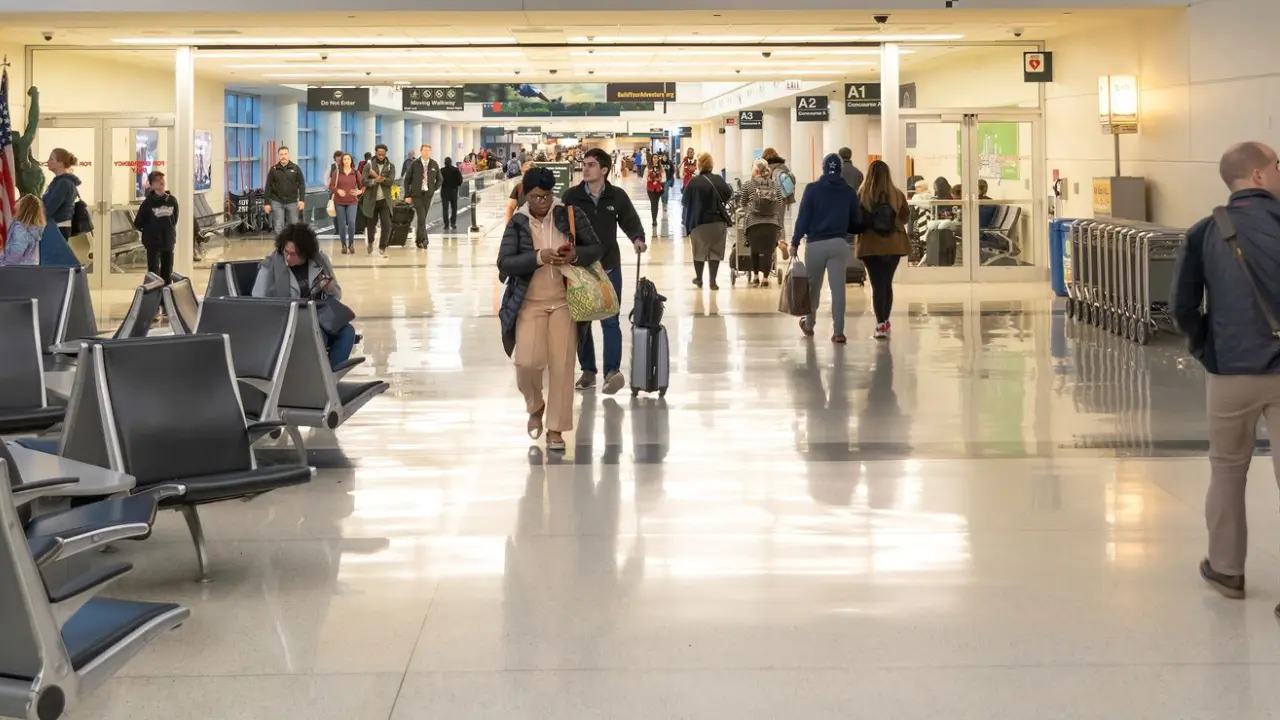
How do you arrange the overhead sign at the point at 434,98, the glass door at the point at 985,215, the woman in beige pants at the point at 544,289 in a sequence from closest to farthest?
the woman in beige pants at the point at 544,289 → the glass door at the point at 985,215 → the overhead sign at the point at 434,98

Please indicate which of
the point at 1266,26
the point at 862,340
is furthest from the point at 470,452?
the point at 1266,26

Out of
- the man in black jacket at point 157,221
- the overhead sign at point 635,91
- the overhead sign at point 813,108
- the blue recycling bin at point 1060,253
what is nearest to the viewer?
the blue recycling bin at point 1060,253

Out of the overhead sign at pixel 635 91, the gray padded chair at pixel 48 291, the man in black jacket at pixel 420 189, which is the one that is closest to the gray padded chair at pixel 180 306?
the gray padded chair at pixel 48 291

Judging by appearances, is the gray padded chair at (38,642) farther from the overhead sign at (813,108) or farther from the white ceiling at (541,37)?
the overhead sign at (813,108)

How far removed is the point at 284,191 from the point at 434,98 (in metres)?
9.17

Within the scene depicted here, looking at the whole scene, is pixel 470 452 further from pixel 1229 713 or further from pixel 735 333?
pixel 735 333

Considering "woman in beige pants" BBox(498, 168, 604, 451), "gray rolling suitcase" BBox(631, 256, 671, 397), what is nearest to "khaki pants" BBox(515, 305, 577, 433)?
"woman in beige pants" BBox(498, 168, 604, 451)

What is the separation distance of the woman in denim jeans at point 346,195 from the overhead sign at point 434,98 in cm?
732

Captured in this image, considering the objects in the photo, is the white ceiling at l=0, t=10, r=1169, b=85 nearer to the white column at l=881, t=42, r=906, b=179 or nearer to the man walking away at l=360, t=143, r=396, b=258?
the white column at l=881, t=42, r=906, b=179

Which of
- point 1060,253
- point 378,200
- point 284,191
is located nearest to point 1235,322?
point 1060,253

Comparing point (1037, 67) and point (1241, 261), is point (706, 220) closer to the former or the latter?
point (1037, 67)

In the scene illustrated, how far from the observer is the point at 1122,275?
13812mm

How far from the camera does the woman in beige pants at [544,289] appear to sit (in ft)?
26.7

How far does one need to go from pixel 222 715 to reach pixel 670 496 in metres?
3.23
